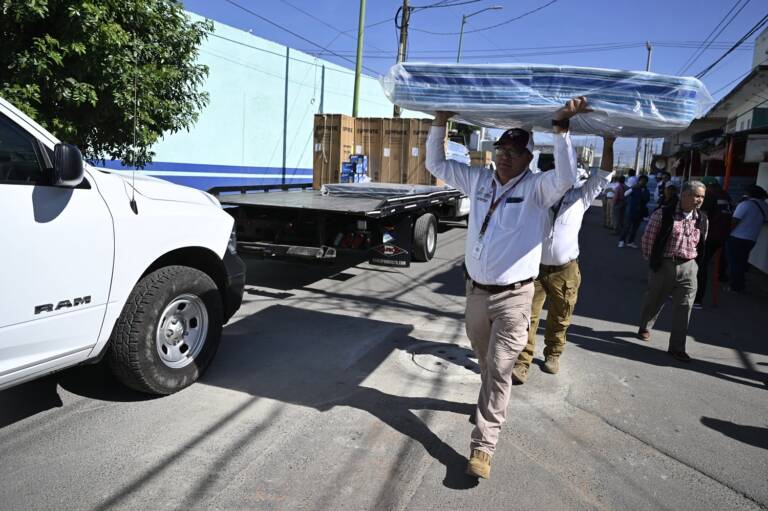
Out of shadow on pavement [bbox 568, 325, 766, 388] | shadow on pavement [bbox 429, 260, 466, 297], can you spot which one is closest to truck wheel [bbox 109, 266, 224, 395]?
shadow on pavement [bbox 568, 325, 766, 388]

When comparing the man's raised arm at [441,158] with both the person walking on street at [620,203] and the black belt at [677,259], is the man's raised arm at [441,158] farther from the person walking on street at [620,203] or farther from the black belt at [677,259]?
the person walking on street at [620,203]

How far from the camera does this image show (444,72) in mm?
3604

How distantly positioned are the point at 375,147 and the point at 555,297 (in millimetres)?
8428

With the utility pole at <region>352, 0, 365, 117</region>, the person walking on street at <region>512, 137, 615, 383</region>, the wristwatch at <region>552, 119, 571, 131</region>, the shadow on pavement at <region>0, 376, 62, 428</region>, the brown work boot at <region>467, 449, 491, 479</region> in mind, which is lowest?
the shadow on pavement at <region>0, 376, 62, 428</region>

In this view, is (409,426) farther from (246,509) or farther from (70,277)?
(70,277)

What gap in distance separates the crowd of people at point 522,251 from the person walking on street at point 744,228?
3.76m

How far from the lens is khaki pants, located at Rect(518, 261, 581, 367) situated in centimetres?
456

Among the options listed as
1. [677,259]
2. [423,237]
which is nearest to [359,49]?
[423,237]

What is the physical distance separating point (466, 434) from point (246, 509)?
150 cm

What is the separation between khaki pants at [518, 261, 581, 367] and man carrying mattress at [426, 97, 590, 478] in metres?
1.27

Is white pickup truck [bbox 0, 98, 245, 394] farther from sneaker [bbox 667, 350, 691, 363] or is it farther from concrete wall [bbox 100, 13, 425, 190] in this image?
concrete wall [bbox 100, 13, 425, 190]

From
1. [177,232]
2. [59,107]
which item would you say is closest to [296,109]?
[59,107]

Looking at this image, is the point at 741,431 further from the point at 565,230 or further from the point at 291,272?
the point at 291,272

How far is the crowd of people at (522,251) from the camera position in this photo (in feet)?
10.5
